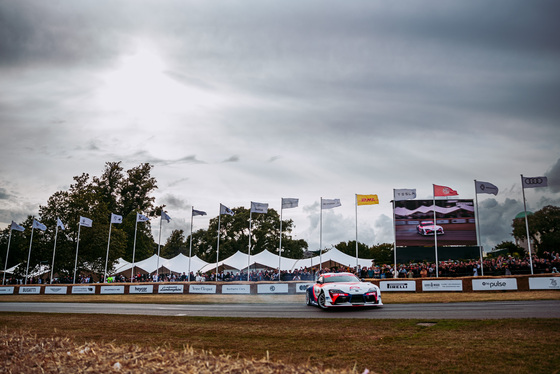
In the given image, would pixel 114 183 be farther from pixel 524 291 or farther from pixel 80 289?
pixel 524 291

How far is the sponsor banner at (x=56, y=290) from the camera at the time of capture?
42006 millimetres

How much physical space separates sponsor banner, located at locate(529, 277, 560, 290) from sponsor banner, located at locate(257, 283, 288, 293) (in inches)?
632

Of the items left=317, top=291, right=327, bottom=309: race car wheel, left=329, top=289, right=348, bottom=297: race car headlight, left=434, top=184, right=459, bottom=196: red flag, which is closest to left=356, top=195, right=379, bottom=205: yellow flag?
left=434, top=184, right=459, bottom=196: red flag

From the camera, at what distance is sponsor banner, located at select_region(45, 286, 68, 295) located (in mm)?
42006

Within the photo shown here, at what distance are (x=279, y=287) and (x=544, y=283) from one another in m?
17.2

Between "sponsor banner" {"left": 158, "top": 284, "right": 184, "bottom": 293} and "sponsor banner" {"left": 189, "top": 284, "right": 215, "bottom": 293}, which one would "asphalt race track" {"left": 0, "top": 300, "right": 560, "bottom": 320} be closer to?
"sponsor banner" {"left": 189, "top": 284, "right": 215, "bottom": 293}

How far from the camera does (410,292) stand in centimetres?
2800

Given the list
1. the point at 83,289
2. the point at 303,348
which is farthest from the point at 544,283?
the point at 83,289

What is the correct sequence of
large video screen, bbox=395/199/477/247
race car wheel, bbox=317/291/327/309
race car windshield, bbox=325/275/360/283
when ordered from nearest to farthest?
race car wheel, bbox=317/291/327/309
race car windshield, bbox=325/275/360/283
large video screen, bbox=395/199/477/247

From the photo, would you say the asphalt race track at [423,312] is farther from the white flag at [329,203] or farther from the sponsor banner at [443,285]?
the white flag at [329,203]

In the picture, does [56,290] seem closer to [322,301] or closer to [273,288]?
[273,288]

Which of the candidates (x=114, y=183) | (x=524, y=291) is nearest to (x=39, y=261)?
(x=114, y=183)

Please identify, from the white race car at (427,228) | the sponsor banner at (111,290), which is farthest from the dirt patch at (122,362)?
the white race car at (427,228)

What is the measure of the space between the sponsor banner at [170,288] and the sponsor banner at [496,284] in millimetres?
23486
